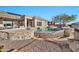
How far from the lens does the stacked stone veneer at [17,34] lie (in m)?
2.71

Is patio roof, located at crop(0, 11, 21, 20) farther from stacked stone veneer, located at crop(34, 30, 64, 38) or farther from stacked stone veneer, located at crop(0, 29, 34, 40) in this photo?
stacked stone veneer, located at crop(34, 30, 64, 38)

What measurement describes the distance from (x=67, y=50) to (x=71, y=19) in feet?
1.33

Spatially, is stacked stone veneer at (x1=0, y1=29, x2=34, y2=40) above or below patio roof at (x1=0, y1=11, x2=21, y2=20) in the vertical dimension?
below

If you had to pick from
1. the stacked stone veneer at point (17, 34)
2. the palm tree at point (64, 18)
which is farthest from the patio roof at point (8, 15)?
the palm tree at point (64, 18)

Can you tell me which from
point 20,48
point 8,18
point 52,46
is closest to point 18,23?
point 8,18

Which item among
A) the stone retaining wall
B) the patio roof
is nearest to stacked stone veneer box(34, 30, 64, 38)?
the stone retaining wall

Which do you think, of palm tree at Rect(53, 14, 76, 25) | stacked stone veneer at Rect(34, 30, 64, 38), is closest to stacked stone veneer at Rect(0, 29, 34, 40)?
stacked stone veneer at Rect(34, 30, 64, 38)

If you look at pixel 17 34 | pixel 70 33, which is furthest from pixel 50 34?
pixel 17 34

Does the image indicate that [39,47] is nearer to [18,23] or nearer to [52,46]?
[52,46]

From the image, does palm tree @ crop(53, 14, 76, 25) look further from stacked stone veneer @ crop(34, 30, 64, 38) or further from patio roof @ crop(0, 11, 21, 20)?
patio roof @ crop(0, 11, 21, 20)

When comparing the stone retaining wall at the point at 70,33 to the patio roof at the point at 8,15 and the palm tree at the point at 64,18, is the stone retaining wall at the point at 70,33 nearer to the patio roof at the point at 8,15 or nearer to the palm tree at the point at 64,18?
the palm tree at the point at 64,18

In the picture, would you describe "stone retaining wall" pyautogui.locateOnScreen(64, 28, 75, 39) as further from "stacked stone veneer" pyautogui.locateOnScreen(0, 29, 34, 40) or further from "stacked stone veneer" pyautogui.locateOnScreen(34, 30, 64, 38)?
"stacked stone veneer" pyautogui.locateOnScreen(0, 29, 34, 40)

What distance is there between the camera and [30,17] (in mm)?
2703

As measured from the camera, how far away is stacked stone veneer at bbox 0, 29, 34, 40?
106 inches
